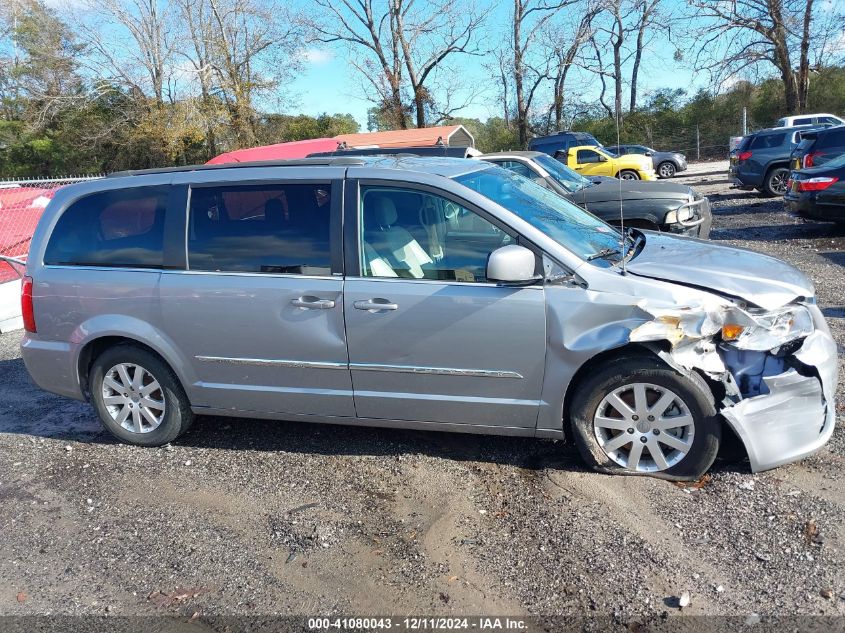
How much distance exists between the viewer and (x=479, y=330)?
3822 mm

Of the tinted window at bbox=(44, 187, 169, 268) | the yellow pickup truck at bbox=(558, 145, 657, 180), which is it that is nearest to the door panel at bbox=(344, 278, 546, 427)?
the tinted window at bbox=(44, 187, 169, 268)

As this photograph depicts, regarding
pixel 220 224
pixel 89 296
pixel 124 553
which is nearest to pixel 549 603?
pixel 124 553

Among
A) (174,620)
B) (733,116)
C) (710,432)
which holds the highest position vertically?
(733,116)

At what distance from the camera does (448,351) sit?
3.90 meters

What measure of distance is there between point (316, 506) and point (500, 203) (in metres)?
2.03

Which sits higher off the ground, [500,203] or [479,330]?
[500,203]

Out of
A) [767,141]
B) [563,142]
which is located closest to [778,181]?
[767,141]

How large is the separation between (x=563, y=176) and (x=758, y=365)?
6412 millimetres

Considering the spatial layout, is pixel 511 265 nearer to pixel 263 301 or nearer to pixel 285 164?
pixel 263 301

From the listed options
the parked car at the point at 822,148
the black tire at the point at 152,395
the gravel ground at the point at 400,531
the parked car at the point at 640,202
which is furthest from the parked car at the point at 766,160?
the black tire at the point at 152,395

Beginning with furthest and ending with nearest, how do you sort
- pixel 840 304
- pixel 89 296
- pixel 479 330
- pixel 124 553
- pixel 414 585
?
pixel 840 304
pixel 89 296
pixel 479 330
pixel 124 553
pixel 414 585

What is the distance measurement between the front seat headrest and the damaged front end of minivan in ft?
4.97

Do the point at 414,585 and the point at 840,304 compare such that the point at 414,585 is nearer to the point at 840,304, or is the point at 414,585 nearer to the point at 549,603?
the point at 549,603

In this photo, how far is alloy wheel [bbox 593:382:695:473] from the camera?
3684 mm
